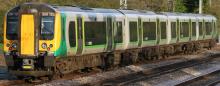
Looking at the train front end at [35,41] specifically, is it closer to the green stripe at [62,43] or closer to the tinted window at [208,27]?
the green stripe at [62,43]

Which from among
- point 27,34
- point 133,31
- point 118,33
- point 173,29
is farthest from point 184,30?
point 27,34

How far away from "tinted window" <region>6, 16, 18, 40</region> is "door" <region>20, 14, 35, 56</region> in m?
0.35

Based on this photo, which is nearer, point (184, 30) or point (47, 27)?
point (47, 27)

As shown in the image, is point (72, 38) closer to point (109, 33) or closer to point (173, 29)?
point (109, 33)

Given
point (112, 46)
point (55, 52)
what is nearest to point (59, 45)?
point (55, 52)

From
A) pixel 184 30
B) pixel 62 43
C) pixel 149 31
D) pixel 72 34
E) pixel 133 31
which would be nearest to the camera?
pixel 62 43

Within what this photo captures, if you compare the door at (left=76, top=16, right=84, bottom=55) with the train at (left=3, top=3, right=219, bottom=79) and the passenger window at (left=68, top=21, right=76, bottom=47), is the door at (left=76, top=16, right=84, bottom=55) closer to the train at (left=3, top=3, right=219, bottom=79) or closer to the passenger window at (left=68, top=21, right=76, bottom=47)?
the train at (left=3, top=3, right=219, bottom=79)

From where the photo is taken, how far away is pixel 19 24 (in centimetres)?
1927

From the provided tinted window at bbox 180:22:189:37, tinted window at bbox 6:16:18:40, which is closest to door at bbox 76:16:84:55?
tinted window at bbox 6:16:18:40

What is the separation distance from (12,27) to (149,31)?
1136 centimetres

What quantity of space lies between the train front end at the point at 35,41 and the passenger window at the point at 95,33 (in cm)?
252

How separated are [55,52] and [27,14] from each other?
155 centimetres

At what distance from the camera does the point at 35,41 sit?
1908cm

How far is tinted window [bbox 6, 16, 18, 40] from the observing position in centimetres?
1953
